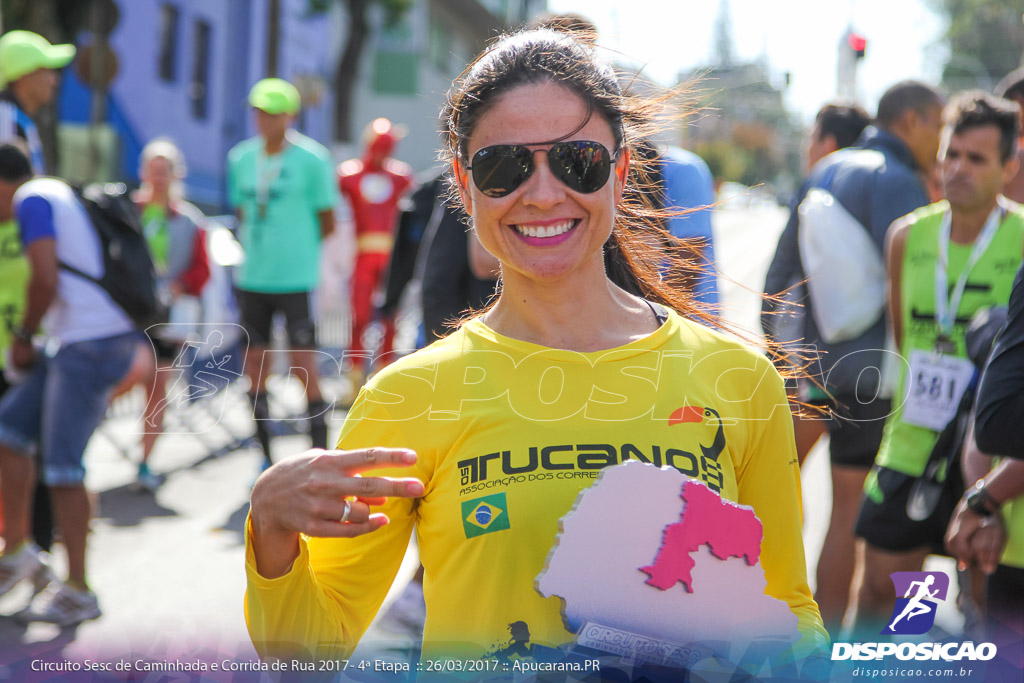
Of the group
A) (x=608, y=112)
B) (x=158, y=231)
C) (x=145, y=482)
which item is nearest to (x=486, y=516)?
(x=608, y=112)

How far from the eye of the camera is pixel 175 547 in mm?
5855

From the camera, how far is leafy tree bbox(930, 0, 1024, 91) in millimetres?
58031

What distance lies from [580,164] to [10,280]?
3849 mm

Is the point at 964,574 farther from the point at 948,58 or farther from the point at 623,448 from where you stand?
the point at 948,58

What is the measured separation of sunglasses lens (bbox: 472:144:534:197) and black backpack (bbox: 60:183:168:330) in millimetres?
3312

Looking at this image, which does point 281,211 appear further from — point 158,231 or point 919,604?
point 919,604

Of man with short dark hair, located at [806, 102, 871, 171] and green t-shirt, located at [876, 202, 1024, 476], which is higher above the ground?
man with short dark hair, located at [806, 102, 871, 171]

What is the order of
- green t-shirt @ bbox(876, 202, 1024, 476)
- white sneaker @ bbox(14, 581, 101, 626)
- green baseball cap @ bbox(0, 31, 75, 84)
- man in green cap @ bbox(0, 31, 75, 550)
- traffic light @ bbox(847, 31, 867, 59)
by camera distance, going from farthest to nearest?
traffic light @ bbox(847, 31, 867, 59), green baseball cap @ bbox(0, 31, 75, 84), man in green cap @ bbox(0, 31, 75, 550), white sneaker @ bbox(14, 581, 101, 626), green t-shirt @ bbox(876, 202, 1024, 476)

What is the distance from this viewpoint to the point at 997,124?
3965 millimetres

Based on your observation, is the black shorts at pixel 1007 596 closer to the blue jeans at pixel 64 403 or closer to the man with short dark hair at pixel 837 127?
the man with short dark hair at pixel 837 127

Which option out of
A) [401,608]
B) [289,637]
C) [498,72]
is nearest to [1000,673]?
[289,637]

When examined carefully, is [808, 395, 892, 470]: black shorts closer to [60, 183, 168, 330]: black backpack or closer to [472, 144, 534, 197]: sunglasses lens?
[472, 144, 534, 197]: sunglasses lens

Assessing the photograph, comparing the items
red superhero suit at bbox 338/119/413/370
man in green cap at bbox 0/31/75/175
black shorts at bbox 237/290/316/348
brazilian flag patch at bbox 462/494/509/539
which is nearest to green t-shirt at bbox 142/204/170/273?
black shorts at bbox 237/290/316/348

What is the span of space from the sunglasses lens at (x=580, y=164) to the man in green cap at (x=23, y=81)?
14.9 ft
